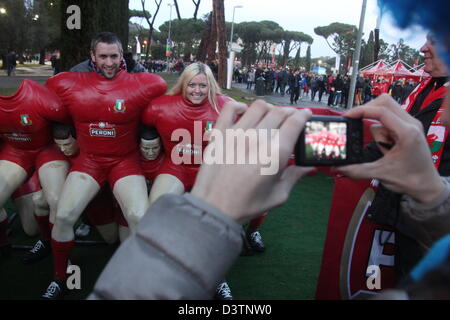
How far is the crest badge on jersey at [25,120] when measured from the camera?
3.13 m

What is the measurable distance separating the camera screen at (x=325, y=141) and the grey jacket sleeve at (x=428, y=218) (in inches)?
10.1

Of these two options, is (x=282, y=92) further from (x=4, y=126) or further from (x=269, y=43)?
(x=269, y=43)

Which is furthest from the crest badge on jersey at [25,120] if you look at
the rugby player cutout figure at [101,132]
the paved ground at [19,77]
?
the paved ground at [19,77]

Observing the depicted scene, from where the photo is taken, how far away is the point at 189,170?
10.5 ft

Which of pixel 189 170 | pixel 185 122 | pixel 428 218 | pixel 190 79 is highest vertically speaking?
pixel 190 79

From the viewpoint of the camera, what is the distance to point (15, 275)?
11.0 feet

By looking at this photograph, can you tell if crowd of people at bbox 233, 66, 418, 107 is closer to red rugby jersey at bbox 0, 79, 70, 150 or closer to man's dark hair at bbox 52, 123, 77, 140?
man's dark hair at bbox 52, 123, 77, 140

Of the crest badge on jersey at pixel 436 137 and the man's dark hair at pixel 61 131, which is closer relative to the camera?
the crest badge on jersey at pixel 436 137

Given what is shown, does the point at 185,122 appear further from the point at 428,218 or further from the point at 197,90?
the point at 428,218

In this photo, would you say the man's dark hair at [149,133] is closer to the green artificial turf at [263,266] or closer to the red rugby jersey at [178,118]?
the red rugby jersey at [178,118]

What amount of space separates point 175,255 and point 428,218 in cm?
73

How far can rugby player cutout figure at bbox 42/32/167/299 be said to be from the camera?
9.79ft

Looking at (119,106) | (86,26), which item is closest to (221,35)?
(86,26)

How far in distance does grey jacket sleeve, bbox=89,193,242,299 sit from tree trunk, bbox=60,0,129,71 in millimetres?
4659
